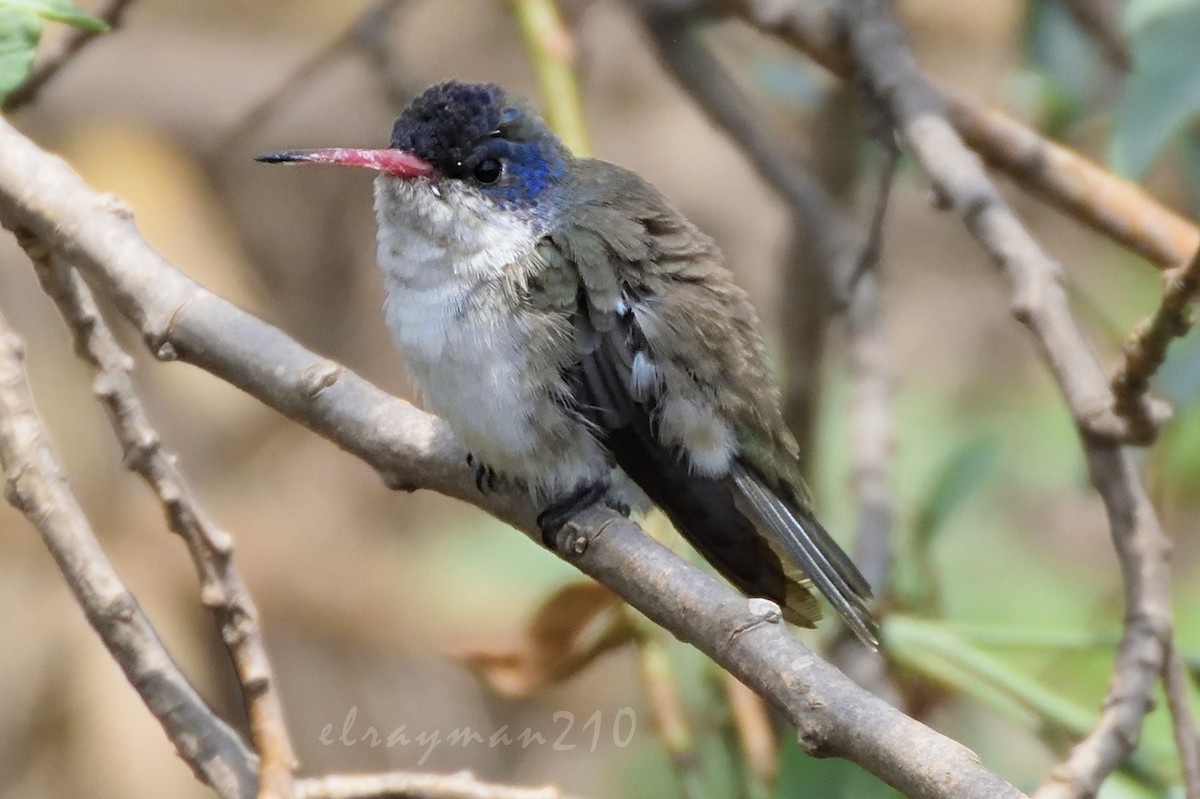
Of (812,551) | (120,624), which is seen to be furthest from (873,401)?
(120,624)

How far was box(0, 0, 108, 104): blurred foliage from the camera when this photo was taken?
6.31 feet

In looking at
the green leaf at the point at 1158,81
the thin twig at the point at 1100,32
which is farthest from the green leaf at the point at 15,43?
the thin twig at the point at 1100,32

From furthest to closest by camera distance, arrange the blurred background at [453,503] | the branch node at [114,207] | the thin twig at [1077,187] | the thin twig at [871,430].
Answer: the blurred background at [453,503] → the thin twig at [871,430] → the thin twig at [1077,187] → the branch node at [114,207]

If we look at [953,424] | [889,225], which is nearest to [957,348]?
[889,225]

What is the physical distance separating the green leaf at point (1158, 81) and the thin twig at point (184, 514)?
155cm

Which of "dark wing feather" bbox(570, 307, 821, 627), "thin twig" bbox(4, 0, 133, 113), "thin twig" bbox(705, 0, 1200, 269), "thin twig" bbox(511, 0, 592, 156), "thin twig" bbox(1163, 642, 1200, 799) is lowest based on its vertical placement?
"thin twig" bbox(1163, 642, 1200, 799)

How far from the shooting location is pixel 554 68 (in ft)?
10.7

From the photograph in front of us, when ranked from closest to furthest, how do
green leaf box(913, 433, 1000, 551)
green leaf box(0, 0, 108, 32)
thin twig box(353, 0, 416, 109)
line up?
green leaf box(0, 0, 108, 32) < green leaf box(913, 433, 1000, 551) < thin twig box(353, 0, 416, 109)

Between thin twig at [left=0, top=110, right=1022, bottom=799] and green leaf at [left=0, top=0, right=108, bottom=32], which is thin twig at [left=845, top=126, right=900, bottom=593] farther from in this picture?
green leaf at [left=0, top=0, right=108, bottom=32]

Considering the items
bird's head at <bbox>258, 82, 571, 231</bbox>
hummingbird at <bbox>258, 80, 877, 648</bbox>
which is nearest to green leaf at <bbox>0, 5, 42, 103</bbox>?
hummingbird at <bbox>258, 80, 877, 648</bbox>

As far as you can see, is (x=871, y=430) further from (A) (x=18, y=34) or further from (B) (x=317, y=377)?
(A) (x=18, y=34)

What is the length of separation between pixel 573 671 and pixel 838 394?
2.79 meters

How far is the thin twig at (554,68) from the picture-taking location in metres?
3.21

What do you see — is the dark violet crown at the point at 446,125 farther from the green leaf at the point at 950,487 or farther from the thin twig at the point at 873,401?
the green leaf at the point at 950,487
